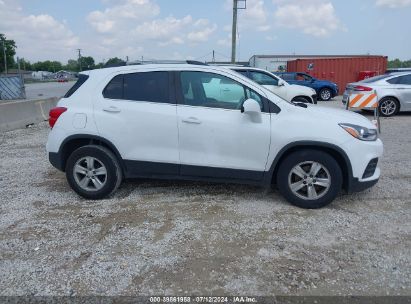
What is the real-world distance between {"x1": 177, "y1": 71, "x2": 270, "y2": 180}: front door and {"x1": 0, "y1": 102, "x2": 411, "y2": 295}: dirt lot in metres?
0.49

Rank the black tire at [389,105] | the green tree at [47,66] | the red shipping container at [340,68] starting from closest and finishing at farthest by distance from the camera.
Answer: the black tire at [389,105]
the red shipping container at [340,68]
the green tree at [47,66]

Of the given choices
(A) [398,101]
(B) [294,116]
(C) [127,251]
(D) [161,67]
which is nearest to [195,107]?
(D) [161,67]

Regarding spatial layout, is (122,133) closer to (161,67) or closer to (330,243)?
(161,67)

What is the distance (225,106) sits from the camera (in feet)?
14.7

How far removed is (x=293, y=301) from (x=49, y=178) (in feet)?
14.4

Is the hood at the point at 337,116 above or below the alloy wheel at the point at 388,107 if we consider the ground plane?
above

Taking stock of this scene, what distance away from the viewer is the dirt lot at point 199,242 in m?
3.03

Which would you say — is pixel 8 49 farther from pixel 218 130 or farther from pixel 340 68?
pixel 218 130

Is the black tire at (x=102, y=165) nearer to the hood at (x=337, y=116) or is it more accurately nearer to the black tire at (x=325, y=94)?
the hood at (x=337, y=116)

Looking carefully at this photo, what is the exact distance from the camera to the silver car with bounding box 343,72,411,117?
12.1m

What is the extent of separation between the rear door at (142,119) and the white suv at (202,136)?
0.01 metres

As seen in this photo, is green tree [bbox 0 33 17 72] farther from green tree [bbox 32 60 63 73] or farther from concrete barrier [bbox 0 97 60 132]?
concrete barrier [bbox 0 97 60 132]

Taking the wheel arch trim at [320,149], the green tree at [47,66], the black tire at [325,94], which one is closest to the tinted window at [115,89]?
the wheel arch trim at [320,149]

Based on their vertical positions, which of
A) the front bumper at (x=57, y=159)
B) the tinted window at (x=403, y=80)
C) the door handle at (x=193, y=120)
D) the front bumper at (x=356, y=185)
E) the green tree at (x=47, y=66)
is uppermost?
the green tree at (x=47, y=66)
